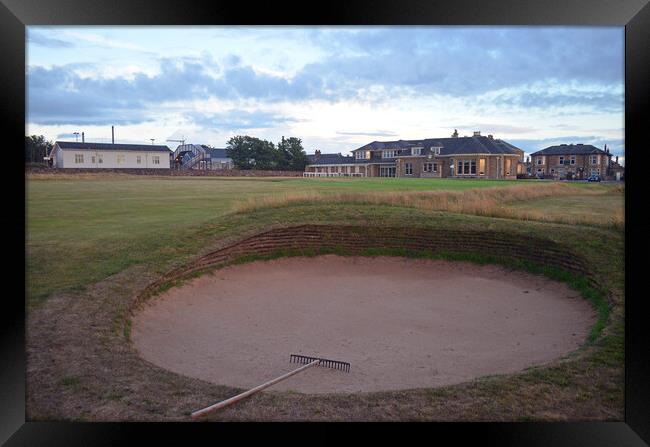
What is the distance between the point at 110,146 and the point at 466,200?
686cm

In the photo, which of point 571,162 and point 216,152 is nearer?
point 571,162

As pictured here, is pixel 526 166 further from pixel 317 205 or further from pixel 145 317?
pixel 145 317

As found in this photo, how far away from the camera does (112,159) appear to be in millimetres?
8766

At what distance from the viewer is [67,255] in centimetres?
807

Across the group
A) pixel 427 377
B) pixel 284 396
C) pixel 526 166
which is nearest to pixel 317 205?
pixel 526 166

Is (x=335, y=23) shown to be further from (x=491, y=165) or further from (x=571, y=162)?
(x=491, y=165)

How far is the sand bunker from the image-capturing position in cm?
625

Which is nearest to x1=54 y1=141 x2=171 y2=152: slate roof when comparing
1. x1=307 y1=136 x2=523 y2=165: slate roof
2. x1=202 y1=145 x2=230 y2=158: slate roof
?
x1=202 y1=145 x2=230 y2=158: slate roof

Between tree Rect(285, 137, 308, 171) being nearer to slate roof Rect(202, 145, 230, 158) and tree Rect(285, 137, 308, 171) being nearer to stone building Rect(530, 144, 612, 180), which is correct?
slate roof Rect(202, 145, 230, 158)

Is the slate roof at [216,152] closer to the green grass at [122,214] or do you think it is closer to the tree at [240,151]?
the tree at [240,151]

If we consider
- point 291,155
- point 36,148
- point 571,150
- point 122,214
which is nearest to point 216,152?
point 291,155

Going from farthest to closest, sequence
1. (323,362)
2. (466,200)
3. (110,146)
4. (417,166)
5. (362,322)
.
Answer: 1. (466,200)
2. (417,166)
3. (110,146)
4. (362,322)
5. (323,362)

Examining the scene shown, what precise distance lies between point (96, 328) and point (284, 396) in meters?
2.67

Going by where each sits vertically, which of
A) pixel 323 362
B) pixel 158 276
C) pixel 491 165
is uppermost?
pixel 491 165
